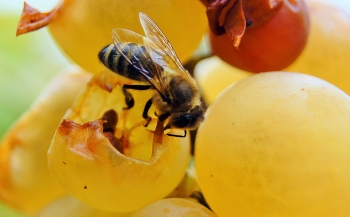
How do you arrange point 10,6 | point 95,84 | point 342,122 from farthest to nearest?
point 10,6
point 95,84
point 342,122

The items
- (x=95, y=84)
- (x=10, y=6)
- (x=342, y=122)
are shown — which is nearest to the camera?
(x=342, y=122)

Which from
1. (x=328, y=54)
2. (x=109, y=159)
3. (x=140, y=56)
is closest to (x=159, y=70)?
(x=140, y=56)

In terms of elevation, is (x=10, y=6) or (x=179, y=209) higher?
(x=10, y=6)

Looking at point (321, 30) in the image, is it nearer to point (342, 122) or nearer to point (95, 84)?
point (342, 122)

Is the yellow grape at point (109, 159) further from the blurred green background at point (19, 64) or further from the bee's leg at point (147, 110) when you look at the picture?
the blurred green background at point (19, 64)

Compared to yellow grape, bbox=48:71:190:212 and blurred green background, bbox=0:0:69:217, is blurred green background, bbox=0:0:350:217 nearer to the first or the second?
blurred green background, bbox=0:0:69:217

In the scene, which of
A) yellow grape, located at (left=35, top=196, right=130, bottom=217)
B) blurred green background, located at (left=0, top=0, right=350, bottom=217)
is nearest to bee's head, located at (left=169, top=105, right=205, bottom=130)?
yellow grape, located at (left=35, top=196, right=130, bottom=217)

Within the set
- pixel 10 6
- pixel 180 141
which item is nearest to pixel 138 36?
pixel 180 141
